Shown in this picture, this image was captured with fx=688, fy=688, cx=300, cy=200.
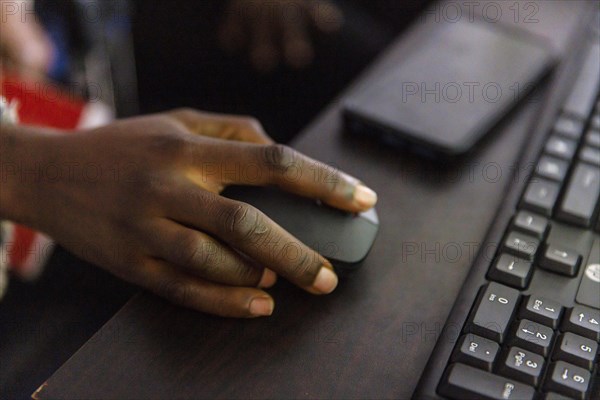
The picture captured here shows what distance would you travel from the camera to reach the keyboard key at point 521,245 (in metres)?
0.44

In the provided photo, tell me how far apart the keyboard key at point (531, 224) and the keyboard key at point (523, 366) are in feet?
0.33

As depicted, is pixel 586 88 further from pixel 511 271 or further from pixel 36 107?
pixel 36 107

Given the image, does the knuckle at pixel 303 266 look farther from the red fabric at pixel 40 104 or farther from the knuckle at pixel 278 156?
the red fabric at pixel 40 104

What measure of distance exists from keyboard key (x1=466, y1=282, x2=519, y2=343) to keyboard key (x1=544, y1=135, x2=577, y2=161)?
140 millimetres

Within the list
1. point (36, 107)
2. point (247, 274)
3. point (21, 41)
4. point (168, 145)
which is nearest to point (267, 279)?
point (247, 274)

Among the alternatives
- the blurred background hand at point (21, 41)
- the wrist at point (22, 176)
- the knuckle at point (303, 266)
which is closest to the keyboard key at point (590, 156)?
the knuckle at point (303, 266)

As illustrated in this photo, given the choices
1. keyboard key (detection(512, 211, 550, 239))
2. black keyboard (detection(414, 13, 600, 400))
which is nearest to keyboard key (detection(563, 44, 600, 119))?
black keyboard (detection(414, 13, 600, 400))

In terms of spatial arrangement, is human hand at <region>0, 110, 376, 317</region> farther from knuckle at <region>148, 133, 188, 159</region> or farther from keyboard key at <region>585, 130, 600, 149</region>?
keyboard key at <region>585, 130, 600, 149</region>

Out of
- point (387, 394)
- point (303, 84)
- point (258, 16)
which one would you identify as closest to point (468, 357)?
point (387, 394)

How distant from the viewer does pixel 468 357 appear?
38 centimetres

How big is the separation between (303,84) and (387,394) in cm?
69

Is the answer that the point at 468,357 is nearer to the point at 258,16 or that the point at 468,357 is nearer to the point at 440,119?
the point at 440,119

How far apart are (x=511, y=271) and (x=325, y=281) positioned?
12 centimetres

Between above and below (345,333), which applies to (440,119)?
above
